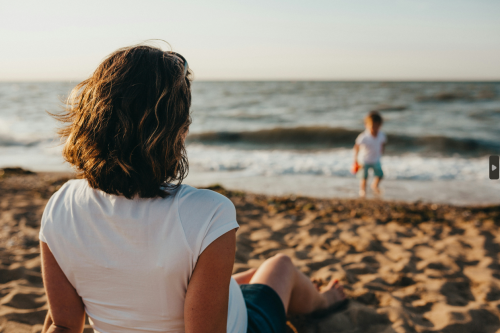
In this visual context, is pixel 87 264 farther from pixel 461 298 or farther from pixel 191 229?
pixel 461 298

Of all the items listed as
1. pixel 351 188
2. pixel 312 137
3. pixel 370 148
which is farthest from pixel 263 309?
pixel 312 137

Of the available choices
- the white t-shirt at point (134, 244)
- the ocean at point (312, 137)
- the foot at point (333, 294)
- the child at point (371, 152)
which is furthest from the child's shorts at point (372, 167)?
the white t-shirt at point (134, 244)

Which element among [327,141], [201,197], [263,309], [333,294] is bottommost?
[327,141]

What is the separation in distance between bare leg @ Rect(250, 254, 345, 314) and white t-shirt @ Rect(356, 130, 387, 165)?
4.10 m

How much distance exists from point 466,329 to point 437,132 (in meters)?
12.4

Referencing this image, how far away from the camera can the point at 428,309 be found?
2.53 meters

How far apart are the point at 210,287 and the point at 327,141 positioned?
12.6m

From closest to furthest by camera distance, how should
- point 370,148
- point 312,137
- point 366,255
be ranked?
point 366,255, point 370,148, point 312,137

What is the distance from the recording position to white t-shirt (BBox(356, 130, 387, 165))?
248 inches

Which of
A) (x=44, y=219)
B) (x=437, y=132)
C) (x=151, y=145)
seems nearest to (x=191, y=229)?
(x=151, y=145)

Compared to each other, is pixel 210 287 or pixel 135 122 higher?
pixel 135 122

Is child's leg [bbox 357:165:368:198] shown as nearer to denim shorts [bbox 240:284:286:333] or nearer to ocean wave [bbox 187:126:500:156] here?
denim shorts [bbox 240:284:286:333]

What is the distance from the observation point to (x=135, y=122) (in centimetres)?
100

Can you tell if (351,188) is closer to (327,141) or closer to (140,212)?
(140,212)
